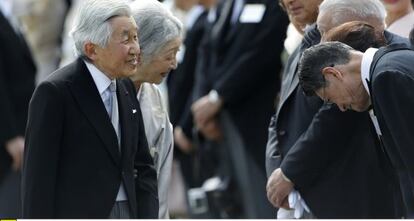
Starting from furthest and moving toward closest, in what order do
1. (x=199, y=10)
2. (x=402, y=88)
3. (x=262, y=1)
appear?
(x=199, y=10), (x=262, y=1), (x=402, y=88)

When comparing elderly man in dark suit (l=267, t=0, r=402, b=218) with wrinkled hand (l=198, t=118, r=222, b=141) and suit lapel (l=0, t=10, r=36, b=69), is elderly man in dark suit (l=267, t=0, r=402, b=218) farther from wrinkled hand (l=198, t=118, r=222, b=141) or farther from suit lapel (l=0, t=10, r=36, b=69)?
suit lapel (l=0, t=10, r=36, b=69)

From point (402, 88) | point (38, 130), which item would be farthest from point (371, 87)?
point (38, 130)

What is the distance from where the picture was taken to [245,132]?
10.7m

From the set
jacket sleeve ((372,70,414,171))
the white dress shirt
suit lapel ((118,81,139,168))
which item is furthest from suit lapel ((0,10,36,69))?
jacket sleeve ((372,70,414,171))

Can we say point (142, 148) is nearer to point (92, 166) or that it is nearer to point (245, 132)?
point (92, 166)

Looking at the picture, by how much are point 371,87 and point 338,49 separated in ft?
0.92

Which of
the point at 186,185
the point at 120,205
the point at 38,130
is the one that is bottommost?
the point at 186,185

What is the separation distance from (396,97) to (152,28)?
1.54 metres

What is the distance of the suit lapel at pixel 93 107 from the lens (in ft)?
22.1

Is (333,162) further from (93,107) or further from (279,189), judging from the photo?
(93,107)

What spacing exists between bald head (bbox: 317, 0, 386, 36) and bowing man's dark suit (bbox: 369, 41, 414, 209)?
78 centimetres

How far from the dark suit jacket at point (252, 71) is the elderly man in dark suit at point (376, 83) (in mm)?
3735

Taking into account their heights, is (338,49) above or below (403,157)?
above

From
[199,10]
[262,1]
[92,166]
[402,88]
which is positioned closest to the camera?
[402,88]
